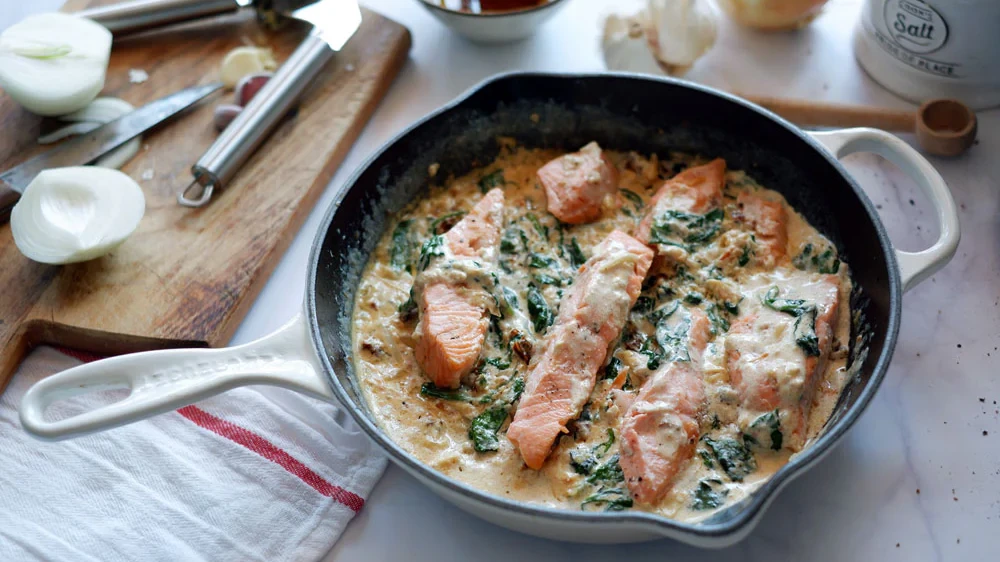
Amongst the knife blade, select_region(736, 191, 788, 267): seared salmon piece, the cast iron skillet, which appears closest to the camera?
the cast iron skillet

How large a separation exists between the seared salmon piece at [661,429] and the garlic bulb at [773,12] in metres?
1.40

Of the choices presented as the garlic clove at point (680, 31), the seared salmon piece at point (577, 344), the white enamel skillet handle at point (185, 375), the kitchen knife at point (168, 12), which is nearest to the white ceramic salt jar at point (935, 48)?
the garlic clove at point (680, 31)

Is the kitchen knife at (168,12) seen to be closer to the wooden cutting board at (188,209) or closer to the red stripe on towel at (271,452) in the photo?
the wooden cutting board at (188,209)

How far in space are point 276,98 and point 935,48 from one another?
1908mm

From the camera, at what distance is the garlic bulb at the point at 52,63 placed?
7.79 ft

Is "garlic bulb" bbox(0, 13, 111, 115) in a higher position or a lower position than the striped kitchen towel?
higher

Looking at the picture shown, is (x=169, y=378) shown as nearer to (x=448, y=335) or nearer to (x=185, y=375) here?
(x=185, y=375)

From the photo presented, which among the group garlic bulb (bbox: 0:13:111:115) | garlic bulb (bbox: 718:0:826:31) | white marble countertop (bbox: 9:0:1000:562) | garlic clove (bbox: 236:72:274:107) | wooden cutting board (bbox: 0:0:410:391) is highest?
garlic bulb (bbox: 0:13:111:115)

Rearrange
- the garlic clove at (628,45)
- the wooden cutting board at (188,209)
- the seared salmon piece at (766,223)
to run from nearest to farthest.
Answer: the seared salmon piece at (766,223)
the wooden cutting board at (188,209)
the garlic clove at (628,45)

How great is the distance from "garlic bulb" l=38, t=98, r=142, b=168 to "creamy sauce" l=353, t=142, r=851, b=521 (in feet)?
3.07

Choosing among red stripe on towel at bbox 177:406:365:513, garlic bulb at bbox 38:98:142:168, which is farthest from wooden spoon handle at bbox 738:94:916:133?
garlic bulb at bbox 38:98:142:168

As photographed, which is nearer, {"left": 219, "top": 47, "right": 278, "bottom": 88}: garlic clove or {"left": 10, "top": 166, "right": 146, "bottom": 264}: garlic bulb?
{"left": 10, "top": 166, "right": 146, "bottom": 264}: garlic bulb

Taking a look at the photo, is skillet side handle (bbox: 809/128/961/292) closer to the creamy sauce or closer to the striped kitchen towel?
the creamy sauce

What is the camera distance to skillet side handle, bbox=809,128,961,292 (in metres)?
1.71
